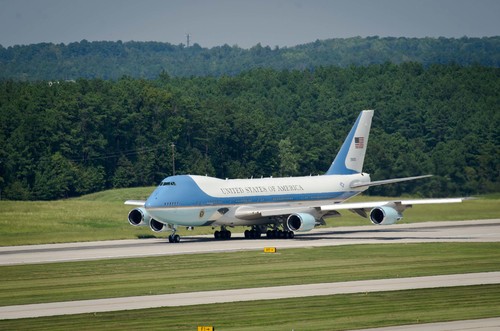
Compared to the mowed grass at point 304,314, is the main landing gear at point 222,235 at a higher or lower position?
lower

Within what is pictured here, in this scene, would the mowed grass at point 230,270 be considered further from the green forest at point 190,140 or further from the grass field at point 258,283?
the green forest at point 190,140

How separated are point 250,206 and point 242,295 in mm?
29856

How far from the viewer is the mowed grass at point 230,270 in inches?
1807

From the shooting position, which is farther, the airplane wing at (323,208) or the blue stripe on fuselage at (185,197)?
the airplane wing at (323,208)

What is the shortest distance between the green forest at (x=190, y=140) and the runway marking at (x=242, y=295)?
6696 cm

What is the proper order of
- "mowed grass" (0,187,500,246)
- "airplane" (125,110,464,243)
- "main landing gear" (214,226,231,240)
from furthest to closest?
"mowed grass" (0,187,500,246) < "main landing gear" (214,226,231,240) < "airplane" (125,110,464,243)

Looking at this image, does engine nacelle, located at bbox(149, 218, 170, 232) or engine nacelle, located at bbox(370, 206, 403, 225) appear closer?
engine nacelle, located at bbox(370, 206, 403, 225)

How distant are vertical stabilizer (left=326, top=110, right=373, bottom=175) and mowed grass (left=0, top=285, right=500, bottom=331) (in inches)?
1607

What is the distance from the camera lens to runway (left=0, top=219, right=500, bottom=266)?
61.9 meters

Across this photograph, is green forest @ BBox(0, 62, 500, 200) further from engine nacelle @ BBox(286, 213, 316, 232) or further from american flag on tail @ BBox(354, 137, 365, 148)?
engine nacelle @ BBox(286, 213, 316, 232)

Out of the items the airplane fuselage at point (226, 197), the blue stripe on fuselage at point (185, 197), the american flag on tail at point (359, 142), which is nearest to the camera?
the blue stripe on fuselage at point (185, 197)

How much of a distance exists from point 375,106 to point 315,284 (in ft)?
423

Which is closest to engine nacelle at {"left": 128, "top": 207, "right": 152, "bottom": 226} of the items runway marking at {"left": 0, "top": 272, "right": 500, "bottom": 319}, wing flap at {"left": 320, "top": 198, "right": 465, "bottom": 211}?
wing flap at {"left": 320, "top": 198, "right": 465, "bottom": 211}

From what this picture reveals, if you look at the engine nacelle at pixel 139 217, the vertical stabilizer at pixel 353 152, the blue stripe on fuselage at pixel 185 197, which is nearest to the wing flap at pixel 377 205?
the blue stripe on fuselage at pixel 185 197
